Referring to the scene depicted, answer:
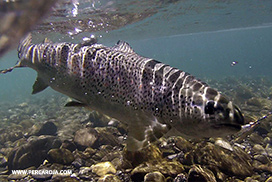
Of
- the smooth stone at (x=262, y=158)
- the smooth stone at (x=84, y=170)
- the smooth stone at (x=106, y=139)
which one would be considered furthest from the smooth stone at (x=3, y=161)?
the smooth stone at (x=262, y=158)

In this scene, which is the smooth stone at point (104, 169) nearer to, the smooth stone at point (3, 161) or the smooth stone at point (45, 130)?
the smooth stone at point (3, 161)

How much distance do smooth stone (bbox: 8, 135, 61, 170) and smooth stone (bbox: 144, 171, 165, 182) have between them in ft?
11.2

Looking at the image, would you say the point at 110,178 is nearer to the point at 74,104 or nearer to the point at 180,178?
the point at 180,178

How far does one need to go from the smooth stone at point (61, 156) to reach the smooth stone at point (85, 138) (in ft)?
1.81

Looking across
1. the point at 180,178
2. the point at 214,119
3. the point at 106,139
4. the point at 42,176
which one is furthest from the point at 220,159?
the point at 42,176

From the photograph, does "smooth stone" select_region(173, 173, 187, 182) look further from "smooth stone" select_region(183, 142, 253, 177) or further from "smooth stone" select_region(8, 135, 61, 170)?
"smooth stone" select_region(8, 135, 61, 170)

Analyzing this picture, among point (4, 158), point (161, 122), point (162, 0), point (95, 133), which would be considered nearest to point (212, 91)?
point (161, 122)

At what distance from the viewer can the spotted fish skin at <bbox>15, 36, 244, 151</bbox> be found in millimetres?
2619

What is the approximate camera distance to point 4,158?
6.30 meters

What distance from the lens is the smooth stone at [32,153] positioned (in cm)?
536

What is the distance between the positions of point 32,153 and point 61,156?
1031 millimetres

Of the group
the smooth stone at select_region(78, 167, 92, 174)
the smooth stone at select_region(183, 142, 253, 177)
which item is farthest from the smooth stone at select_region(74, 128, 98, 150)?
the smooth stone at select_region(183, 142, 253, 177)

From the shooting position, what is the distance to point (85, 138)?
5.93 meters

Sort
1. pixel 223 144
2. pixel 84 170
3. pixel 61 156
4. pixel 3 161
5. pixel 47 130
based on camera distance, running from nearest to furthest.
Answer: pixel 84 170 < pixel 223 144 < pixel 61 156 < pixel 3 161 < pixel 47 130
